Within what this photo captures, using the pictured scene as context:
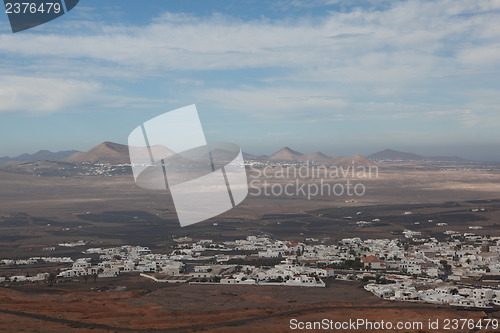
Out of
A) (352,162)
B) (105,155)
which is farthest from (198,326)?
(352,162)

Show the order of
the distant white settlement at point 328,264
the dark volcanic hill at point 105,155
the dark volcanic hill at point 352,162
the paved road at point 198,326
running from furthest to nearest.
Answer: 1. the dark volcanic hill at point 352,162
2. the dark volcanic hill at point 105,155
3. the distant white settlement at point 328,264
4. the paved road at point 198,326

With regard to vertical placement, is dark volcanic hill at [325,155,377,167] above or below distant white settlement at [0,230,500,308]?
above

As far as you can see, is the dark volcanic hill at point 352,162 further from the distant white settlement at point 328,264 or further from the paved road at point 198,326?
the paved road at point 198,326

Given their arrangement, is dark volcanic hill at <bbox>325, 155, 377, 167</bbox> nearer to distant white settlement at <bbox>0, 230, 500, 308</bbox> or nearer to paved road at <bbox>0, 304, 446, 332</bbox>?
distant white settlement at <bbox>0, 230, 500, 308</bbox>

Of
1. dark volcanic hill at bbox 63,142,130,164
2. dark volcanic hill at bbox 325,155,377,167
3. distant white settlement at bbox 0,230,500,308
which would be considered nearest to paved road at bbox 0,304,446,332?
distant white settlement at bbox 0,230,500,308

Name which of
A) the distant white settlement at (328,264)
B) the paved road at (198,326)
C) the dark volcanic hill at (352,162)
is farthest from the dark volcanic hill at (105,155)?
the paved road at (198,326)

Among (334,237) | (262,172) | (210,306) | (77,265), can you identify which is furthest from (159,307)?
(262,172)

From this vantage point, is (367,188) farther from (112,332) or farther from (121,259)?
(112,332)

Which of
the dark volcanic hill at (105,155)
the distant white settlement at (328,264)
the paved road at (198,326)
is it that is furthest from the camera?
the dark volcanic hill at (105,155)
